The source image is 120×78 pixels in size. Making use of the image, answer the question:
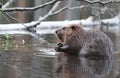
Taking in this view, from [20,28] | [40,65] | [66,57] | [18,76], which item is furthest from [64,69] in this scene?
[20,28]

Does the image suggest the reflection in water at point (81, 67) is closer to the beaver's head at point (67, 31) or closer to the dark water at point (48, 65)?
the dark water at point (48, 65)

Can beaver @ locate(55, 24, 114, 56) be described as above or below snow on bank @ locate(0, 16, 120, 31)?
below

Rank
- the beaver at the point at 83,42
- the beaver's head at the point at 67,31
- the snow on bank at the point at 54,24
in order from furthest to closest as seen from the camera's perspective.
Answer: the snow on bank at the point at 54,24
the beaver's head at the point at 67,31
the beaver at the point at 83,42

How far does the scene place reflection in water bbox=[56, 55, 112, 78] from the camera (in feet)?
23.2

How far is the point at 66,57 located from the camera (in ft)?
30.8

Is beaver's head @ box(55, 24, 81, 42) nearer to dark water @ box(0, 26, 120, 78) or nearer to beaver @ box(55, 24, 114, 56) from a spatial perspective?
beaver @ box(55, 24, 114, 56)

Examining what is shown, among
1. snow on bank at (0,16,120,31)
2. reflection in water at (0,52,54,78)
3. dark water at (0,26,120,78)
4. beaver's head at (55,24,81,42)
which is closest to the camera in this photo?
reflection in water at (0,52,54,78)

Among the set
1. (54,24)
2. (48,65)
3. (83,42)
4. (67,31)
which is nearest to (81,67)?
(48,65)

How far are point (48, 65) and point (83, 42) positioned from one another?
1.76 meters

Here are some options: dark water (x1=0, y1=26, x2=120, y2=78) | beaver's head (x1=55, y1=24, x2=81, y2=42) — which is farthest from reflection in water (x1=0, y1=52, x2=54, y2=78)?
beaver's head (x1=55, y1=24, x2=81, y2=42)

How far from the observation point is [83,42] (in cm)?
959

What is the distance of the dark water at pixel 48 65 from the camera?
7027mm

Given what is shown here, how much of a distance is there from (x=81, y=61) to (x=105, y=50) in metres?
0.77

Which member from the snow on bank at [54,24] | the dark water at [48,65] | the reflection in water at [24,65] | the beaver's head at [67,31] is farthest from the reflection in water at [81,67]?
the snow on bank at [54,24]
